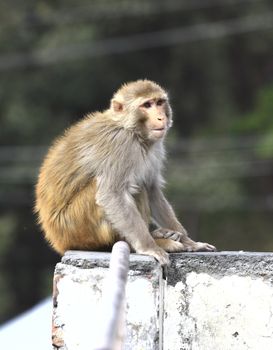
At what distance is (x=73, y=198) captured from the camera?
21.9 ft

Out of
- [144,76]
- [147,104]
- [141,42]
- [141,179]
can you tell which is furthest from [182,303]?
[141,42]

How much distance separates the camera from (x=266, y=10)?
31469 mm

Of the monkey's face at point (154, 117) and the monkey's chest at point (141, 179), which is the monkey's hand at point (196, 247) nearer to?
the monkey's chest at point (141, 179)

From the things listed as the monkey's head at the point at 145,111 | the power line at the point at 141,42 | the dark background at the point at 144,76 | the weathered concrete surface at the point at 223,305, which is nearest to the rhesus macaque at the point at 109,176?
the monkey's head at the point at 145,111

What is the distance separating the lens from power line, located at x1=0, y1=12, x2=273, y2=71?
28.4m

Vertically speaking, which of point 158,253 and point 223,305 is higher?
point 158,253

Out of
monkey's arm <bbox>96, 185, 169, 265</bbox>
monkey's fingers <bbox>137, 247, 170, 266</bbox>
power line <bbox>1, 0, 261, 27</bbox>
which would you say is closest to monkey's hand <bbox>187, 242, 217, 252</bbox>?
monkey's arm <bbox>96, 185, 169, 265</bbox>

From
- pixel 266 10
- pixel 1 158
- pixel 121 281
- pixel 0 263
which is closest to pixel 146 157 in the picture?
pixel 121 281

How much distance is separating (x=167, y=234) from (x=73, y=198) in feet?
1.91

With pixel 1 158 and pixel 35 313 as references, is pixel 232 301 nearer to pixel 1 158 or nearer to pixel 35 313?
pixel 35 313

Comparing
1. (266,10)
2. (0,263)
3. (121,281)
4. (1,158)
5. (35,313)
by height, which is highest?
(266,10)

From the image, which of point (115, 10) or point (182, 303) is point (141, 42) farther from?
point (182, 303)

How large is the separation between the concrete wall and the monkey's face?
4.15 ft

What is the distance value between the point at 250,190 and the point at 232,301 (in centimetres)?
2514
